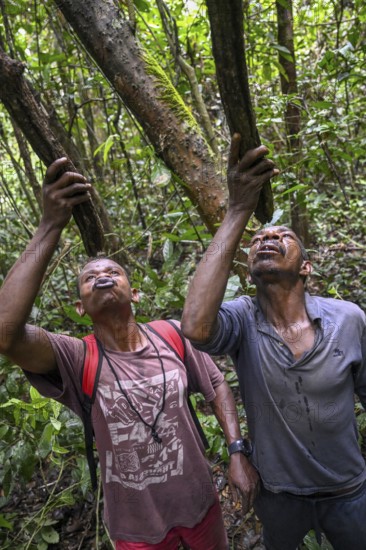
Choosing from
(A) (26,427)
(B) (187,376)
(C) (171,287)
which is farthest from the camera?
(C) (171,287)

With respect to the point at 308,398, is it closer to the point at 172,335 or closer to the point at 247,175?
the point at 172,335

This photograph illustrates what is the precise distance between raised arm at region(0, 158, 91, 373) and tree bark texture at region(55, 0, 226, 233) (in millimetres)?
676

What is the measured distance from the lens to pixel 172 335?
83.8 inches

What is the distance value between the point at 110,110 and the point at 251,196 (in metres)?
4.43

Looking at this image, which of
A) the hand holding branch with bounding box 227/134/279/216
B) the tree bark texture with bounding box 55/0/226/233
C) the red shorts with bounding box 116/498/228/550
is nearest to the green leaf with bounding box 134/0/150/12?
the tree bark texture with bounding box 55/0/226/233

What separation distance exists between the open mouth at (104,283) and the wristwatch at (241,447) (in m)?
0.90

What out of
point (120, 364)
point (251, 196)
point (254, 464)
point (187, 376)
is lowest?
point (254, 464)

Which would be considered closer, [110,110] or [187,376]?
[187,376]

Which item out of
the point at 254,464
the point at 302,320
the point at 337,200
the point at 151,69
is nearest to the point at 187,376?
the point at 254,464

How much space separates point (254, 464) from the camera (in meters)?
1.88

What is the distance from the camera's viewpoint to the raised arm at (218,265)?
1.55 meters

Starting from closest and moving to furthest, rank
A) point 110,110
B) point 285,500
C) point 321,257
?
point 285,500
point 321,257
point 110,110

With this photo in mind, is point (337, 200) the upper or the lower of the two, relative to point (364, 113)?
lower

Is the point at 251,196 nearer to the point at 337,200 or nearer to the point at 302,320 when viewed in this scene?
the point at 302,320
